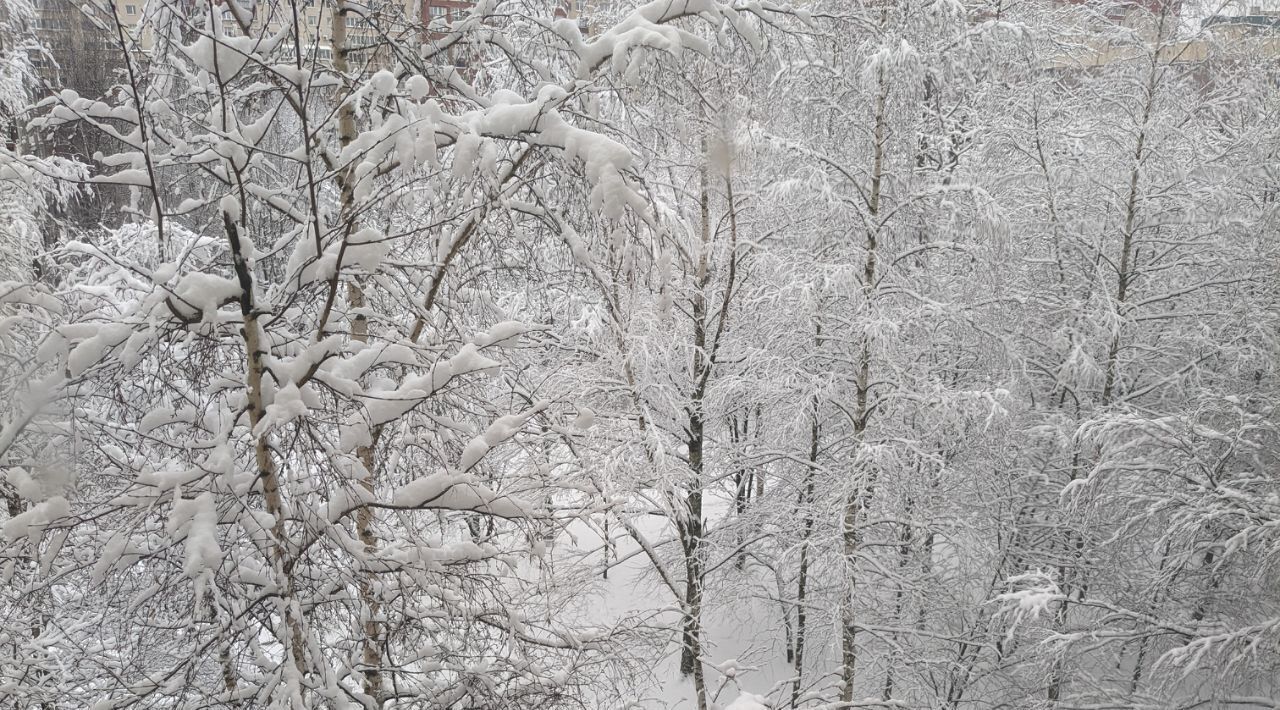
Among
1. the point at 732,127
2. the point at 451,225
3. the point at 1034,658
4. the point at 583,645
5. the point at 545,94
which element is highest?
the point at 732,127

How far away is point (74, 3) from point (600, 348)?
613 centimetres

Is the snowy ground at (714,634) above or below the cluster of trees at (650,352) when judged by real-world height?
below

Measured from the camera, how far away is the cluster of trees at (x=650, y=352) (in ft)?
7.18

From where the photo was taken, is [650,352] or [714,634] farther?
[714,634]

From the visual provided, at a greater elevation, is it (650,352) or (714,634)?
(650,352)

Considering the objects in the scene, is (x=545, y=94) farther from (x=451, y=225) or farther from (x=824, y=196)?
(x=824, y=196)

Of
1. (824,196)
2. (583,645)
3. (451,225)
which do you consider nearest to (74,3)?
(451,225)

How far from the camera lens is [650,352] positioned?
8.45 metres

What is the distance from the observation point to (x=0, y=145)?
124 inches

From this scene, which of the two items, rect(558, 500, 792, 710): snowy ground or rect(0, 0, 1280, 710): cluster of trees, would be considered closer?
rect(0, 0, 1280, 710): cluster of trees

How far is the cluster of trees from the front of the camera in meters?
2.19

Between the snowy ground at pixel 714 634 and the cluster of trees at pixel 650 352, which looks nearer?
the cluster of trees at pixel 650 352

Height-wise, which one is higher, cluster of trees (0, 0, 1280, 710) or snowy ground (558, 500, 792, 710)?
cluster of trees (0, 0, 1280, 710)

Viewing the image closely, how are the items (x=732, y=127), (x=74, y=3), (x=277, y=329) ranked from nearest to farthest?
1. (x=74, y=3)
2. (x=277, y=329)
3. (x=732, y=127)
